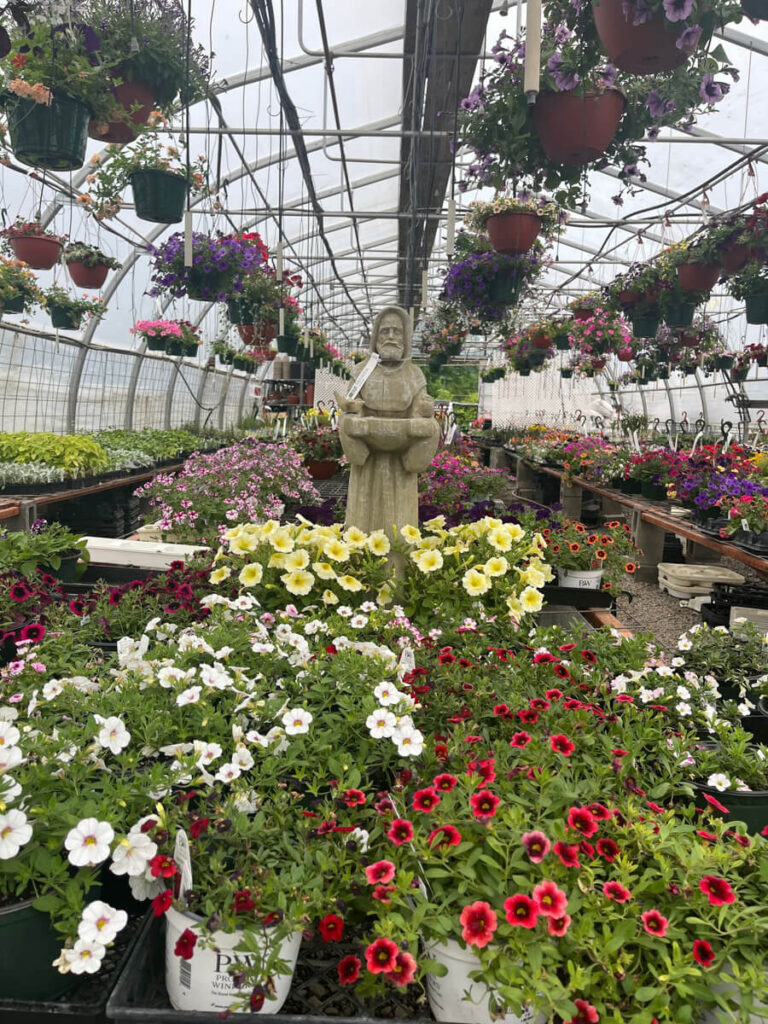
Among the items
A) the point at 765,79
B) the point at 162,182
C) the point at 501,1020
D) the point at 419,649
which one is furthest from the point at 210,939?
the point at 765,79

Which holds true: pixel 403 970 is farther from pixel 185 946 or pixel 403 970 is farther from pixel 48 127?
pixel 48 127

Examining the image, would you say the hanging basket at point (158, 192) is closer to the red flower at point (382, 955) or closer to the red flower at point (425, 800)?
the red flower at point (425, 800)

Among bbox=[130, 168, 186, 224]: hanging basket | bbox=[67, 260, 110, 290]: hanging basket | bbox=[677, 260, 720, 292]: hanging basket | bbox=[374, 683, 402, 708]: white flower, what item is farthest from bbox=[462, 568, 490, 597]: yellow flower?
bbox=[67, 260, 110, 290]: hanging basket

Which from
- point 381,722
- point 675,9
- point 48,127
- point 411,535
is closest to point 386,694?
point 381,722

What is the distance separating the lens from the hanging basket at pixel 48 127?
2.93m

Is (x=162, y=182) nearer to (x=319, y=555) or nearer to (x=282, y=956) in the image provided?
(x=319, y=555)

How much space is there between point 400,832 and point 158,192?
3.71 meters

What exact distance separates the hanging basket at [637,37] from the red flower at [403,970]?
2.34m

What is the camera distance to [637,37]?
210cm

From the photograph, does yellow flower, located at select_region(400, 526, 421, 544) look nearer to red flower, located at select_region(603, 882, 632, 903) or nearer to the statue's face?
the statue's face

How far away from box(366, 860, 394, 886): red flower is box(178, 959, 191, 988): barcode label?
320 millimetres

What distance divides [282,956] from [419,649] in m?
1.10

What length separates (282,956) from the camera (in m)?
1.20

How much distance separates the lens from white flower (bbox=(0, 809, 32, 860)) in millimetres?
1149
